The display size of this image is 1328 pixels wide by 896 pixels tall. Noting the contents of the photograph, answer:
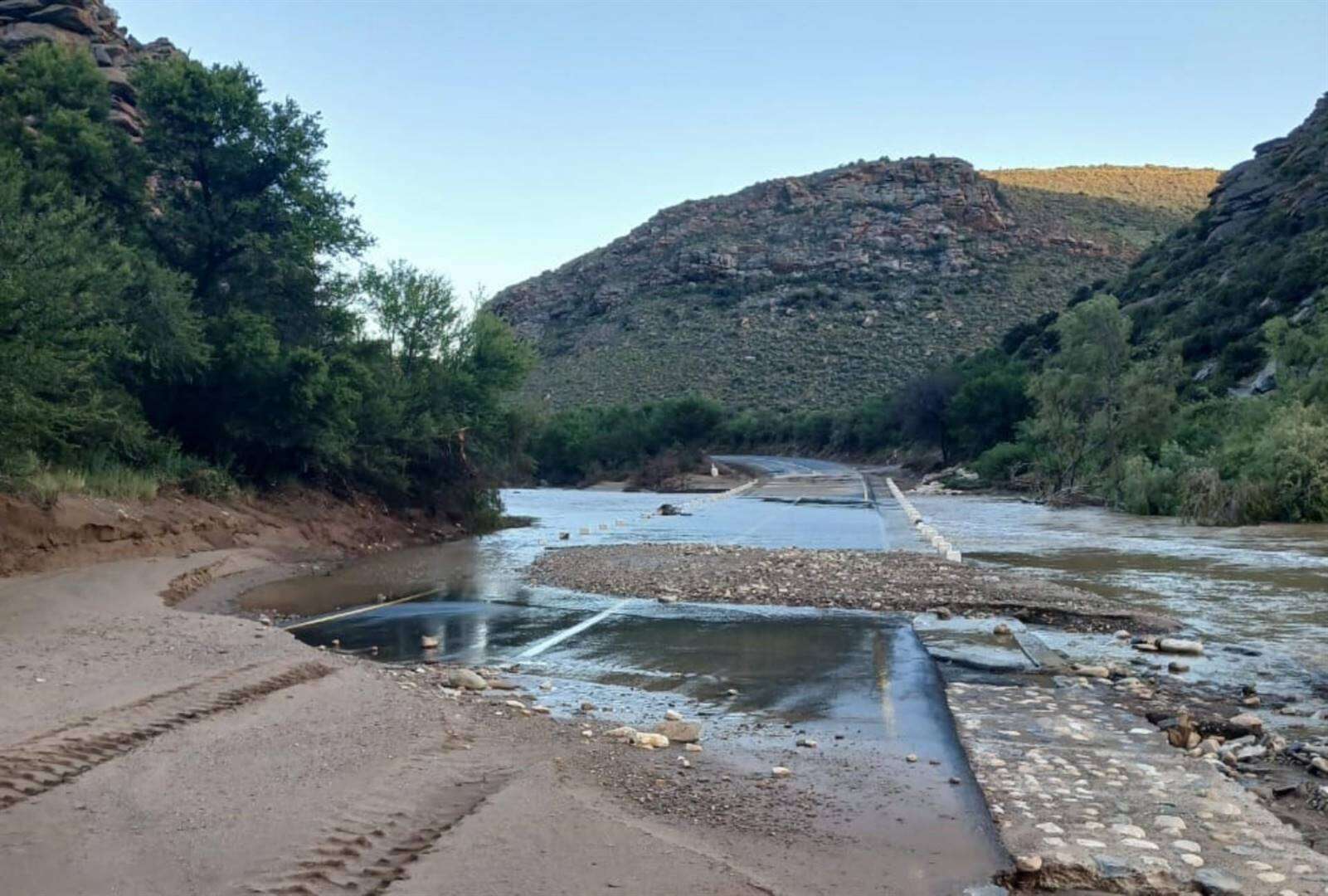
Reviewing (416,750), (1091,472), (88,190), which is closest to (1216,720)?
(416,750)

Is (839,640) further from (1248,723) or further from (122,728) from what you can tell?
(122,728)

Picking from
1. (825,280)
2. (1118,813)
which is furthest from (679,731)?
(825,280)

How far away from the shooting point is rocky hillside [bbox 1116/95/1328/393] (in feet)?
149

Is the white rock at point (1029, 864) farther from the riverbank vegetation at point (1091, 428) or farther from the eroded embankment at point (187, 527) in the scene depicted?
the riverbank vegetation at point (1091, 428)

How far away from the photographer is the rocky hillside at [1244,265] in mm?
45531

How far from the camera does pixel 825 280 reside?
9994 centimetres

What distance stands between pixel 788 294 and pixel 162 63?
76.9 meters

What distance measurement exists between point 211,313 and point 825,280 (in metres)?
81.9

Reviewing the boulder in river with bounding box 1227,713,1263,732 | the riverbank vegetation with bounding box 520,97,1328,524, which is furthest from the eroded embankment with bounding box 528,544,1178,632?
the riverbank vegetation with bounding box 520,97,1328,524

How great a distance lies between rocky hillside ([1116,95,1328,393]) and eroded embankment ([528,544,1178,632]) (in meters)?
27.2

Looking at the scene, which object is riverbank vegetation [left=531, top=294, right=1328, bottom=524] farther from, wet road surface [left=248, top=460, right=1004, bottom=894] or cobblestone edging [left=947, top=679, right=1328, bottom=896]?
cobblestone edging [left=947, top=679, right=1328, bottom=896]

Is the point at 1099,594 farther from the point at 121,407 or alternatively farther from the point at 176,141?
the point at 176,141

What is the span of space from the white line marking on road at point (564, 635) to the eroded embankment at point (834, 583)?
140 cm

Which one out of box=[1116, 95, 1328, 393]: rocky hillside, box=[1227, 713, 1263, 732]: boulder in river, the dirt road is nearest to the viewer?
the dirt road
